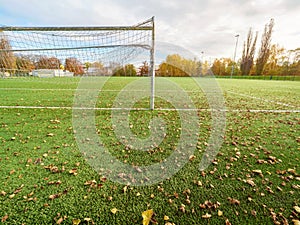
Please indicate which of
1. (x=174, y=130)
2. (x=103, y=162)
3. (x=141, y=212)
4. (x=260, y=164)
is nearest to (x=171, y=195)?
(x=141, y=212)

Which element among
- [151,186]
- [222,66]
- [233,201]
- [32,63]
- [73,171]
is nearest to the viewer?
[233,201]

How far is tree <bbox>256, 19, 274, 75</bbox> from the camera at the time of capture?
4434cm

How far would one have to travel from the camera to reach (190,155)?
2445 millimetres

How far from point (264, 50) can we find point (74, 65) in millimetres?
53943

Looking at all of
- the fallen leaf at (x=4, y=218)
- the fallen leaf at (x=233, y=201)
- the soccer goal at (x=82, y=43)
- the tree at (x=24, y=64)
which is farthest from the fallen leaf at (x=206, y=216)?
the tree at (x=24, y=64)

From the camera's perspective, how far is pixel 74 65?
5.85m

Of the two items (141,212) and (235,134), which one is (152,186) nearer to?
(141,212)

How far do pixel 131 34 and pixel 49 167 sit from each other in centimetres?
357

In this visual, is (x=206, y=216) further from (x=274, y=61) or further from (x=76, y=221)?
(x=274, y=61)

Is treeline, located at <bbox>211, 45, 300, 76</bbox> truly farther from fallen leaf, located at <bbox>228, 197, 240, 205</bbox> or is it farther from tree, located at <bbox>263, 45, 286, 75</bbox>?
fallen leaf, located at <bbox>228, 197, 240, 205</bbox>

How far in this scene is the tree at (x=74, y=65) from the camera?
218 inches

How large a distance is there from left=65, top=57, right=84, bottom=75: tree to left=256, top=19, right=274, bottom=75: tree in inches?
2016

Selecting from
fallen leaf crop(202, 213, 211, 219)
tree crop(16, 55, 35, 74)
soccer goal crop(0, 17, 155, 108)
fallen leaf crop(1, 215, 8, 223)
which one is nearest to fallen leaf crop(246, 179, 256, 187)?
fallen leaf crop(202, 213, 211, 219)

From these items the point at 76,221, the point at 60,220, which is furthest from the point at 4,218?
the point at 76,221
